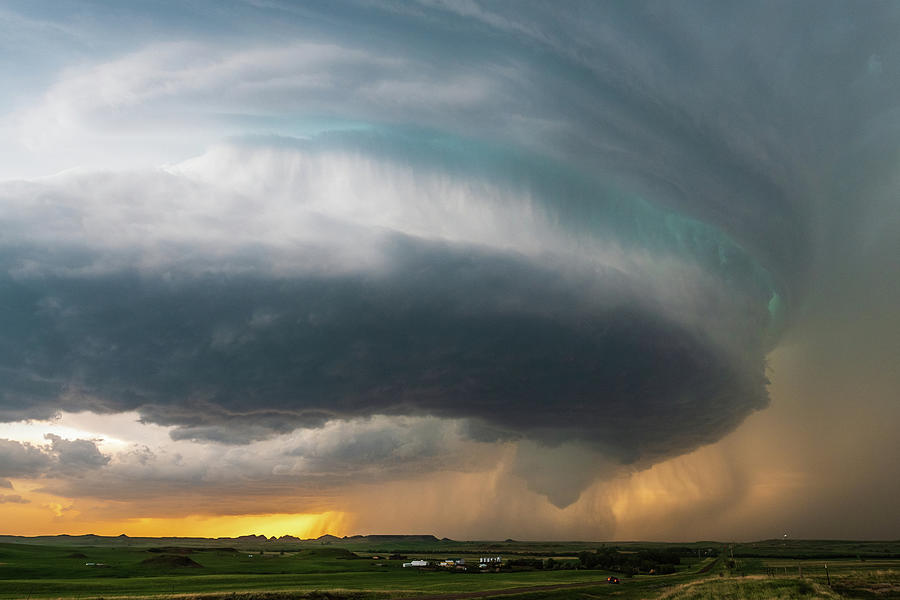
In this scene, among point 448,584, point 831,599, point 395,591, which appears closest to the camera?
point 831,599

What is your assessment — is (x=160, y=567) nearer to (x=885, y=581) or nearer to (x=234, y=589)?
(x=234, y=589)

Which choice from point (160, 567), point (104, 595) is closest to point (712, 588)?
point (104, 595)

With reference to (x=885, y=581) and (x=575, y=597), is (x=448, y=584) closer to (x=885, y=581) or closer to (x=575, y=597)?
(x=575, y=597)

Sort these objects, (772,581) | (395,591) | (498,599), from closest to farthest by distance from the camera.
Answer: (498,599)
(395,591)
(772,581)

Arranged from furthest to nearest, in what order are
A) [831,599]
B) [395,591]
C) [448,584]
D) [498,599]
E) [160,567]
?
[160,567] → [448,584] → [395,591] → [498,599] → [831,599]

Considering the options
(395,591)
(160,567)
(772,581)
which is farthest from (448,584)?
(160,567)

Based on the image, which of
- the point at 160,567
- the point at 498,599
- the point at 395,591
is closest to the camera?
the point at 498,599

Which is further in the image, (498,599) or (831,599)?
(498,599)

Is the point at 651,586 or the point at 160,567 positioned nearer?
the point at 651,586
